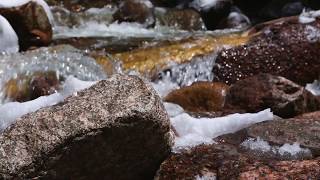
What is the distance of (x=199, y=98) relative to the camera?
5.71 metres

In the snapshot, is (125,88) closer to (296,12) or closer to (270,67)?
(270,67)

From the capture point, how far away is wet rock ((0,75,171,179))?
308 centimetres

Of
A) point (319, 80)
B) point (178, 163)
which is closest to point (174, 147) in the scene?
point (178, 163)

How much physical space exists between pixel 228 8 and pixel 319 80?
551cm

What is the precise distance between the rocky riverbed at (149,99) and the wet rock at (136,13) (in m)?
0.03

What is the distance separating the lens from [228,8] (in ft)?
41.5

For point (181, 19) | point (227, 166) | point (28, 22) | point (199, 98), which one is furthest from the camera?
point (181, 19)

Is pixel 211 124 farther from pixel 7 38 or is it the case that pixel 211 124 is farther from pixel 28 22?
pixel 28 22

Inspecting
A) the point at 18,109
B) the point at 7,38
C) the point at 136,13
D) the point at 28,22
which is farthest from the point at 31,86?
the point at 136,13

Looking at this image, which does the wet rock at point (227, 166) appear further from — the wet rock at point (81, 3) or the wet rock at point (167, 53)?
the wet rock at point (81, 3)

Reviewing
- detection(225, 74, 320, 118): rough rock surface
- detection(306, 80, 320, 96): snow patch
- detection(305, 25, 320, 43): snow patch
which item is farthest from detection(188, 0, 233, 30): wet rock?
detection(225, 74, 320, 118): rough rock surface

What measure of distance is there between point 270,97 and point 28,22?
3973 mm

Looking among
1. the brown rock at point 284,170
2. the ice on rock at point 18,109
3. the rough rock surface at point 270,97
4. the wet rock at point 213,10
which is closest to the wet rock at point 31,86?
the ice on rock at point 18,109

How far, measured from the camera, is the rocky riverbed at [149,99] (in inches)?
124
